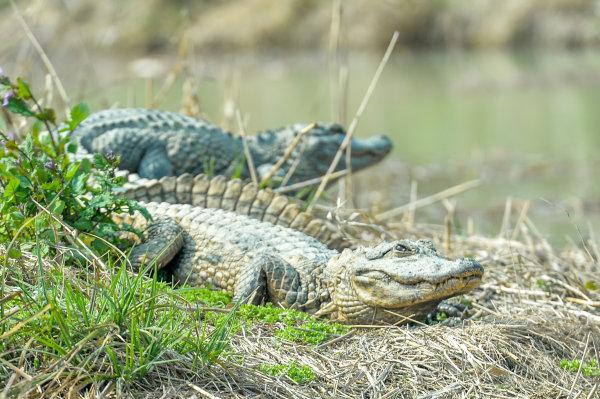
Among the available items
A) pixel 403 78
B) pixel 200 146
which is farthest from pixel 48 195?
pixel 403 78

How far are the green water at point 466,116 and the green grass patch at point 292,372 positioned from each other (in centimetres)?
168

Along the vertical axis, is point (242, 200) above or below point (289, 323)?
above

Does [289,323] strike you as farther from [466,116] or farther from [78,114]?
[466,116]

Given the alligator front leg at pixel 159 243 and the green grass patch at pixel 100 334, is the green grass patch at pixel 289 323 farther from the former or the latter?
the alligator front leg at pixel 159 243

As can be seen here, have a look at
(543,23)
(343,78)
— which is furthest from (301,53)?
(343,78)

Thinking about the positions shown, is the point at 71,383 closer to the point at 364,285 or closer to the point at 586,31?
the point at 364,285

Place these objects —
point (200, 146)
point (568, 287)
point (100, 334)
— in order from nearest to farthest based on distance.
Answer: point (100, 334)
point (568, 287)
point (200, 146)

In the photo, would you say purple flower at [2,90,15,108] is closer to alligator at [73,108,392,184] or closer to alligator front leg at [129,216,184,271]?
alligator front leg at [129,216,184,271]

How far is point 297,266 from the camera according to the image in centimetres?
420

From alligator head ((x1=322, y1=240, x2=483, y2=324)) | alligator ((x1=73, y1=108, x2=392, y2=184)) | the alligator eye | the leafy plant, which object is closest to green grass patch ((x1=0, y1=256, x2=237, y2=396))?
the leafy plant

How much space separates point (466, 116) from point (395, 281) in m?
12.9

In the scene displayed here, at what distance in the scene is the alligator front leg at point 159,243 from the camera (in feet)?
13.8

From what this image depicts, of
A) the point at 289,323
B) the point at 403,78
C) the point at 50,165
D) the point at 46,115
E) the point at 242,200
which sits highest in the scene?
the point at 46,115

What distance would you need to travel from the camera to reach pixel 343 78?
20.8 ft
